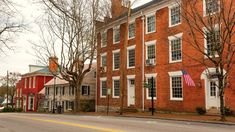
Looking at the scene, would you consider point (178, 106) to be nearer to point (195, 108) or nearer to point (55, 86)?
point (195, 108)

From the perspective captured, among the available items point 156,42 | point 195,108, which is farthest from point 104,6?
point 195,108

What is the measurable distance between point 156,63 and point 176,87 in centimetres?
344

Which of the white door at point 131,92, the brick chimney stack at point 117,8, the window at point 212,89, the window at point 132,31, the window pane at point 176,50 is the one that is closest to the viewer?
the window at point 212,89

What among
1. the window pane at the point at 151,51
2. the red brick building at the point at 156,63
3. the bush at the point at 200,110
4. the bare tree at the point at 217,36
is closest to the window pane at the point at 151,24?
the red brick building at the point at 156,63

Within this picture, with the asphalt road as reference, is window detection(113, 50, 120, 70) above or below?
above

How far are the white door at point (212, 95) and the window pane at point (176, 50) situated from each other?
3949mm

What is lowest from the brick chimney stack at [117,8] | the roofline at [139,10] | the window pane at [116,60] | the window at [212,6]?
the window pane at [116,60]

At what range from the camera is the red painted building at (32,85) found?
197 ft

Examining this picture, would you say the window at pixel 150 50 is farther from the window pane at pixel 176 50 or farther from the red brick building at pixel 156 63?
the window pane at pixel 176 50

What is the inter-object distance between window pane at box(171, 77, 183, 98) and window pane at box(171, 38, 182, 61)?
69.2 inches

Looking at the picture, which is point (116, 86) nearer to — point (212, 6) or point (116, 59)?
point (116, 59)

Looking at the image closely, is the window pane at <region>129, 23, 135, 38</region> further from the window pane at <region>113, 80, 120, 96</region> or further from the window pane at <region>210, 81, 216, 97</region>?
the window pane at <region>210, 81, 216, 97</region>

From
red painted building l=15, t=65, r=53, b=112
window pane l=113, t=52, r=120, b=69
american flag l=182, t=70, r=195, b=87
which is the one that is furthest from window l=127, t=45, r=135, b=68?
red painted building l=15, t=65, r=53, b=112

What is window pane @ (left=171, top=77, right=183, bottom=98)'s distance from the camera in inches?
1034
